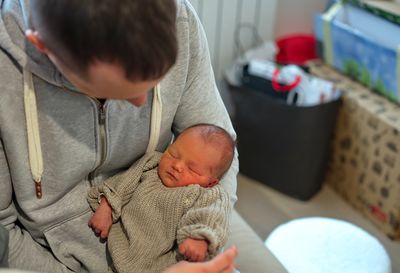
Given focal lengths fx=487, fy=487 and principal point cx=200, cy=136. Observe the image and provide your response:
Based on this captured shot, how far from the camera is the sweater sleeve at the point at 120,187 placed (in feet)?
3.36

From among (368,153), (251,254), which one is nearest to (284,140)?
(368,153)

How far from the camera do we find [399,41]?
5.93 feet

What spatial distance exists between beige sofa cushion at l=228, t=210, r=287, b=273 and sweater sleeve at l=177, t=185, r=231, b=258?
0.57ft

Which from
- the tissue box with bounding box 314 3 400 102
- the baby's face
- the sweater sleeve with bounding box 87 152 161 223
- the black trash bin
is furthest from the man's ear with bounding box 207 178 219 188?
the tissue box with bounding box 314 3 400 102

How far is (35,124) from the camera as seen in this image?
3.02 ft

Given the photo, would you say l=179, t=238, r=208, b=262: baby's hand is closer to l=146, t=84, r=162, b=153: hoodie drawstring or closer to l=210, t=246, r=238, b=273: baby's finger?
l=210, t=246, r=238, b=273: baby's finger

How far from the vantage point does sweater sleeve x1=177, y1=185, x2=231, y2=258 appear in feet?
3.00

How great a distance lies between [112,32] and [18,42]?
0.30 meters

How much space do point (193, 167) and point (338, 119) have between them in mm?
1157

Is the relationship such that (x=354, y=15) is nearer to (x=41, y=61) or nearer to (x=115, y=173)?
(x=115, y=173)

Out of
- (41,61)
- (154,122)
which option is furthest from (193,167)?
(41,61)

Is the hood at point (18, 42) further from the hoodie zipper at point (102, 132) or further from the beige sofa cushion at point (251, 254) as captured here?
the beige sofa cushion at point (251, 254)

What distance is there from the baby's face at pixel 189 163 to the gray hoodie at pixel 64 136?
0.17 ft

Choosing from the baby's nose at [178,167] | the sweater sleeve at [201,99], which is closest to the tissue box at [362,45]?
the sweater sleeve at [201,99]
